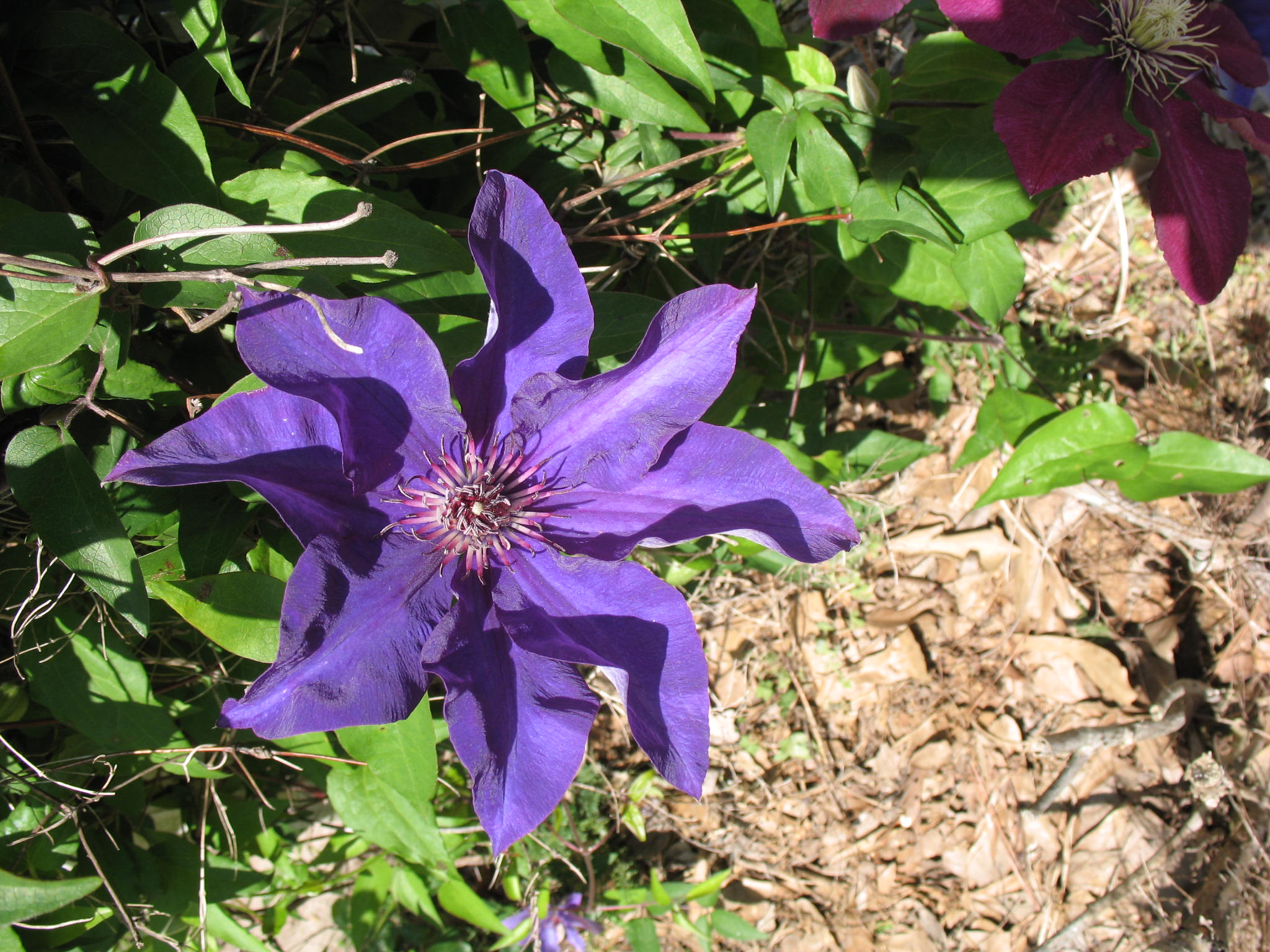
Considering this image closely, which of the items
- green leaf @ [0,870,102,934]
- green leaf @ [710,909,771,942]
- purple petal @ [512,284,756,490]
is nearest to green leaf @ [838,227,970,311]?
purple petal @ [512,284,756,490]

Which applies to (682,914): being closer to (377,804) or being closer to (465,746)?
(377,804)

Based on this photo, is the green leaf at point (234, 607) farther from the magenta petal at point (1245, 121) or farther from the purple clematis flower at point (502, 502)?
the magenta petal at point (1245, 121)

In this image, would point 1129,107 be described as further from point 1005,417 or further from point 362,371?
point 362,371

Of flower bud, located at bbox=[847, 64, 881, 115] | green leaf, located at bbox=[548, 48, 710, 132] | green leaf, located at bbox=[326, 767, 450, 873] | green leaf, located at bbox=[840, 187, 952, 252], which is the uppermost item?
flower bud, located at bbox=[847, 64, 881, 115]

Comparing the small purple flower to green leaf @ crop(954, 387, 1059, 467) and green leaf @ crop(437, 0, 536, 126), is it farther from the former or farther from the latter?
green leaf @ crop(437, 0, 536, 126)

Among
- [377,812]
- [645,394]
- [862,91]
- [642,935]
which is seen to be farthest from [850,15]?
[642,935]
